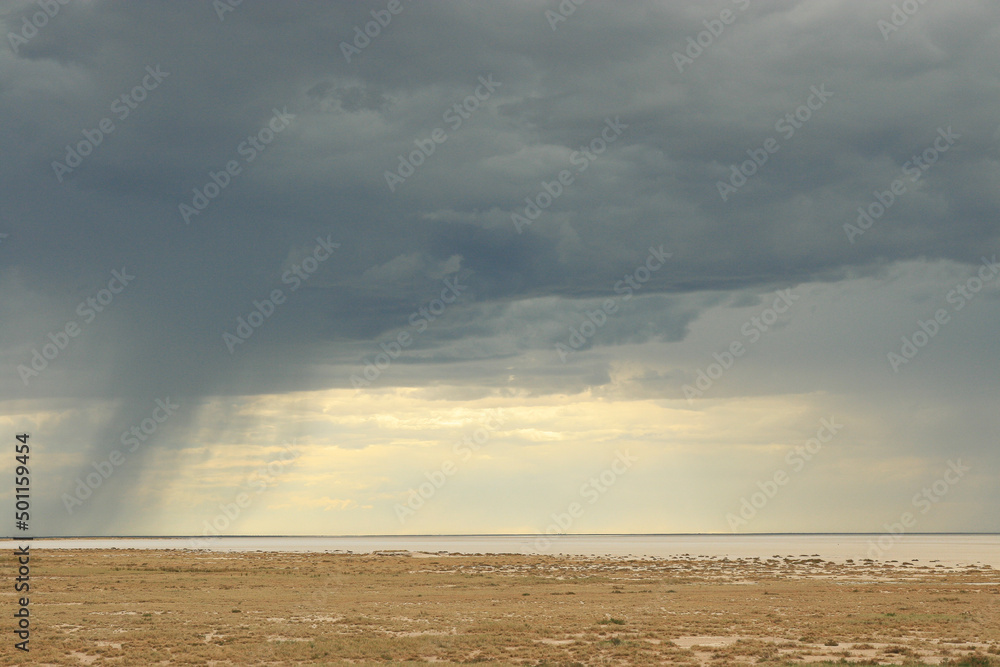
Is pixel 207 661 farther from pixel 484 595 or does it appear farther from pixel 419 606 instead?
pixel 484 595

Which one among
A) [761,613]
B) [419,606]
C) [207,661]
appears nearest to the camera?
[207,661]

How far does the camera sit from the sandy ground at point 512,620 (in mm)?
35938

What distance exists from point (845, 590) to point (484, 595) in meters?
30.6

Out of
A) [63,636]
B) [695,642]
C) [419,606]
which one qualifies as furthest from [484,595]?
[63,636]

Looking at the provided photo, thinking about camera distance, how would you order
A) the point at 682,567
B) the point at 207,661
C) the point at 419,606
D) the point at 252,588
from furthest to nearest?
the point at 682,567
the point at 252,588
the point at 419,606
the point at 207,661

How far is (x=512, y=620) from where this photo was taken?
47.9 m

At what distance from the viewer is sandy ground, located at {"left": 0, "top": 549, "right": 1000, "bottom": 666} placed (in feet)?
118

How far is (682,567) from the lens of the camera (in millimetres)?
107250

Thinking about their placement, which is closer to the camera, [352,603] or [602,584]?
[352,603]

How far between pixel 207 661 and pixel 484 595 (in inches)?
1338

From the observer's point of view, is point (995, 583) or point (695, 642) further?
point (995, 583)

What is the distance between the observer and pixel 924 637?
40.4m

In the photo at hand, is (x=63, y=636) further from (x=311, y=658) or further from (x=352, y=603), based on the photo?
(x=352, y=603)

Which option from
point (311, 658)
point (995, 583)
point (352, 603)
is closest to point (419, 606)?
point (352, 603)
